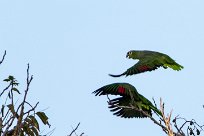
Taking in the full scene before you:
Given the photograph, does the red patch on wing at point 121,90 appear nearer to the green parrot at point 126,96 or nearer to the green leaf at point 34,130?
the green parrot at point 126,96

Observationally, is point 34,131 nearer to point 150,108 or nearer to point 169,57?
point 150,108

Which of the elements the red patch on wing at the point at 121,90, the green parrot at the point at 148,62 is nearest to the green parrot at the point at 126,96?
the red patch on wing at the point at 121,90

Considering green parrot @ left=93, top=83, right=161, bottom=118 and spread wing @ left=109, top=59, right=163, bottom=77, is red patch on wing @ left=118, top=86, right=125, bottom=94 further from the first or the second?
spread wing @ left=109, top=59, right=163, bottom=77

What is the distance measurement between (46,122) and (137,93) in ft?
5.77

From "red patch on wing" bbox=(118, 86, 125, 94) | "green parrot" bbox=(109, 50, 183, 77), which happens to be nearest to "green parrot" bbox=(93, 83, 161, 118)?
"red patch on wing" bbox=(118, 86, 125, 94)

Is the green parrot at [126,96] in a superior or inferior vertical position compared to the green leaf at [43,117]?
superior

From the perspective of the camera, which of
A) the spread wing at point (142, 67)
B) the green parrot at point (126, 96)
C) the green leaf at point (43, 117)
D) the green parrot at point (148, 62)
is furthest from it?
the green parrot at point (148, 62)

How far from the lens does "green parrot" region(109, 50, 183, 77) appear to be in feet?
28.9

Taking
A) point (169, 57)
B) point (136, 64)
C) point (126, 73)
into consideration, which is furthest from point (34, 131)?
point (169, 57)

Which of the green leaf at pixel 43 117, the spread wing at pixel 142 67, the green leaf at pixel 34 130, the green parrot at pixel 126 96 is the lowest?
the green leaf at pixel 34 130

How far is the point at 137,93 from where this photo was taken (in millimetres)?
7324

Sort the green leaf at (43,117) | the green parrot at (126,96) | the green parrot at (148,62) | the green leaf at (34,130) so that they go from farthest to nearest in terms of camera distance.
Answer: the green parrot at (148,62) < the green parrot at (126,96) < the green leaf at (43,117) < the green leaf at (34,130)

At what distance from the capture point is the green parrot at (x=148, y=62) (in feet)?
28.9

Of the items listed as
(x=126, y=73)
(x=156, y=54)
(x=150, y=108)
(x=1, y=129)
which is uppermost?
(x=156, y=54)
